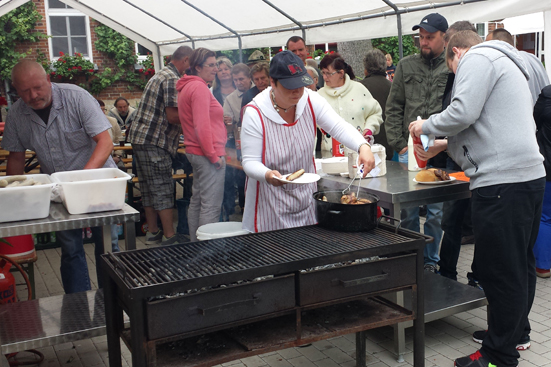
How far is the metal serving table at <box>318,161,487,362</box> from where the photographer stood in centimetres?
337

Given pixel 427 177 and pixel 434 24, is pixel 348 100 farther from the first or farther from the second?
pixel 427 177

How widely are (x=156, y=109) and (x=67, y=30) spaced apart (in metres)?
11.0

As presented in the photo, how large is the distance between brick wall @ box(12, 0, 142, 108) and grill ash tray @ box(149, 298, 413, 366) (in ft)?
45.4

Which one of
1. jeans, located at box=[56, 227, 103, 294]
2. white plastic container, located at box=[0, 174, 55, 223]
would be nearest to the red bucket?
jeans, located at box=[56, 227, 103, 294]

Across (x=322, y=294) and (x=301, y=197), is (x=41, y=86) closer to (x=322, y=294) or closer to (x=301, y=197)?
(x=301, y=197)

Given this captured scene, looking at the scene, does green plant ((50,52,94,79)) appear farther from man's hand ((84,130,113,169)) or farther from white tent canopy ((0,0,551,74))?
man's hand ((84,130,113,169))

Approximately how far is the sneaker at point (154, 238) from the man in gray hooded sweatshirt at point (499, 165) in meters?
3.87

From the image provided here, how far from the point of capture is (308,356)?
3479 mm

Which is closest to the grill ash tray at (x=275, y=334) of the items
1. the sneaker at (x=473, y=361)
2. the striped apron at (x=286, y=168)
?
the striped apron at (x=286, y=168)

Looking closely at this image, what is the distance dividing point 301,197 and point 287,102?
22.0 inches

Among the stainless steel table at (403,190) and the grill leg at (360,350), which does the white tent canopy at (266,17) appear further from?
the grill leg at (360,350)

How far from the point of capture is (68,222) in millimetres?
2795

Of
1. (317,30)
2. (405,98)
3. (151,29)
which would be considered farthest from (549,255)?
(151,29)

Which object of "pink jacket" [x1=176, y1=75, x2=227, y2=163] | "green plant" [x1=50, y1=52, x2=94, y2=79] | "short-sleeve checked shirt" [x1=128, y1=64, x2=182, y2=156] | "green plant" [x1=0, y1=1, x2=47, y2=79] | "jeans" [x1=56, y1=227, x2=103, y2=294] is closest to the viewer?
"jeans" [x1=56, y1=227, x2=103, y2=294]
